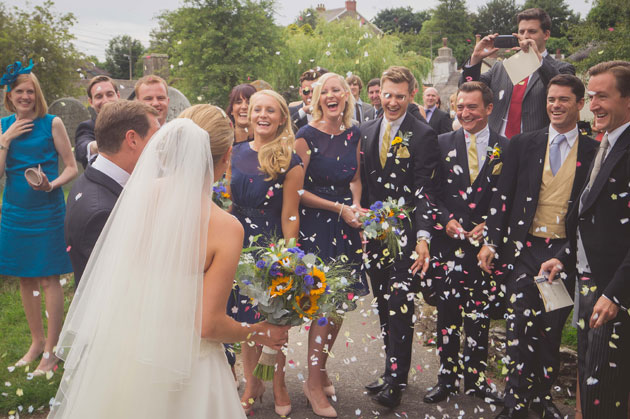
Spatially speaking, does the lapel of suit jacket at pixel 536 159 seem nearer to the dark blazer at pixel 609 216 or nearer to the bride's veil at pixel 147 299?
the dark blazer at pixel 609 216

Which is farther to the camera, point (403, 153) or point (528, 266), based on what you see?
point (403, 153)

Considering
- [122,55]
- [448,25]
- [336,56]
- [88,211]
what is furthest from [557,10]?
[122,55]

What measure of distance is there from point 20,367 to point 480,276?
427 centimetres

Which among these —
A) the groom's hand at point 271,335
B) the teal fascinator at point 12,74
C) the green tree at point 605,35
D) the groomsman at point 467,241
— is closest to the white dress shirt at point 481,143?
the groomsman at point 467,241

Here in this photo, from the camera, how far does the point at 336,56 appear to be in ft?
81.4

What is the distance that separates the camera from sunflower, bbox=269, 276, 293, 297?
3.09m

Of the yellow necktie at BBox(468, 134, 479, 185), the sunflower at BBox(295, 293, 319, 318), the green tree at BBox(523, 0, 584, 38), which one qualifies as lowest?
the sunflower at BBox(295, 293, 319, 318)

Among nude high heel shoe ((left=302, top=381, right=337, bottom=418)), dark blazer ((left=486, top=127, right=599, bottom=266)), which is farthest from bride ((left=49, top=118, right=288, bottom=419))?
dark blazer ((left=486, top=127, right=599, bottom=266))

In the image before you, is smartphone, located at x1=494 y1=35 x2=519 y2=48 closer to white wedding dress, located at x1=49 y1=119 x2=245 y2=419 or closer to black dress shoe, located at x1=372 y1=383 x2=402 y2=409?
black dress shoe, located at x1=372 y1=383 x2=402 y2=409

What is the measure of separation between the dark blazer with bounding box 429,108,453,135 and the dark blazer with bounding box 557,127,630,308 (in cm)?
385

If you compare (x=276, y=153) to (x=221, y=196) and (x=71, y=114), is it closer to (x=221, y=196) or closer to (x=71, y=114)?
(x=221, y=196)

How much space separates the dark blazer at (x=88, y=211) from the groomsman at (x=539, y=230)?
3.03m

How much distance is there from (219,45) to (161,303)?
17.3 metres

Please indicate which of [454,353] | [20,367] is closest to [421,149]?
[454,353]
